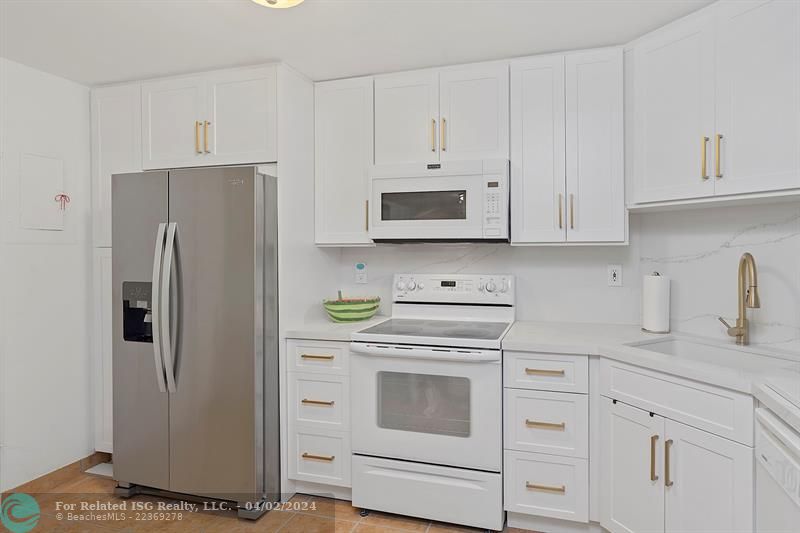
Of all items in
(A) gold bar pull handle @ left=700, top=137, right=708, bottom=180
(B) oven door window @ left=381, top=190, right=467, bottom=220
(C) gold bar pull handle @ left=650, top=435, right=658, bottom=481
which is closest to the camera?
(C) gold bar pull handle @ left=650, top=435, right=658, bottom=481

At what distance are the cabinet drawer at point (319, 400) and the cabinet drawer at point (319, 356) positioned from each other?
3 centimetres

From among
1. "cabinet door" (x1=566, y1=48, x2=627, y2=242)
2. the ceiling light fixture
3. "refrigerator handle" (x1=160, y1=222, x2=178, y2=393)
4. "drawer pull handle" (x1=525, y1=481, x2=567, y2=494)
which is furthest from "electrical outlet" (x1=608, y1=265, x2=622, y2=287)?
"refrigerator handle" (x1=160, y1=222, x2=178, y2=393)

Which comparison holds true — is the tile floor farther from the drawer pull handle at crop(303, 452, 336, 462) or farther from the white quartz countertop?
the white quartz countertop

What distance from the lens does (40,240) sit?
2.61 meters

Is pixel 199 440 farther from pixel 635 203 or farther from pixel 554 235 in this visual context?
pixel 635 203

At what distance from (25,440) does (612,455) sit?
2965 millimetres

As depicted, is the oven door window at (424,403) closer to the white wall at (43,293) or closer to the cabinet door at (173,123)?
the cabinet door at (173,123)

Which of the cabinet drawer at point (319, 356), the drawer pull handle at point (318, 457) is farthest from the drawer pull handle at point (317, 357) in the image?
the drawer pull handle at point (318, 457)

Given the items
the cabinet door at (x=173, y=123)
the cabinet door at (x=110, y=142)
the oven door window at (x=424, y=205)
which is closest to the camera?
the oven door window at (x=424, y=205)

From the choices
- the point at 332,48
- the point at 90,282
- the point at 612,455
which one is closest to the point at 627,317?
the point at 612,455

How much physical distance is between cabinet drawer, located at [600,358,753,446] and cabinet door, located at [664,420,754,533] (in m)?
0.04

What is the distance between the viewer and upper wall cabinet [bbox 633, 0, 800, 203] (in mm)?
1667

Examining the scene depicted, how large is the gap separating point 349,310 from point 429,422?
791 millimetres

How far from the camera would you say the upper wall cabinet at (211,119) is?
8.13ft
